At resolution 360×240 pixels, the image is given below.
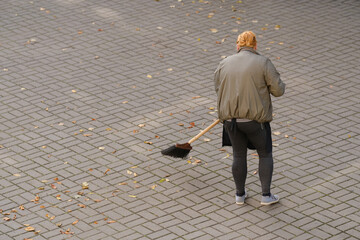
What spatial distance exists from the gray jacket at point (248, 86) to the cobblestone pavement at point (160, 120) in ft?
3.83

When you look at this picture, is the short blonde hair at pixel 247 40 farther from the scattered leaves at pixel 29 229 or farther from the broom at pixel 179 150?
the scattered leaves at pixel 29 229

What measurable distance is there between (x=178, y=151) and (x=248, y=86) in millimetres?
1570

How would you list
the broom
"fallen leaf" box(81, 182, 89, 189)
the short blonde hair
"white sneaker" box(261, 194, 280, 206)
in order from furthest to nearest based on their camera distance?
the broom, "fallen leaf" box(81, 182, 89, 189), "white sneaker" box(261, 194, 280, 206), the short blonde hair

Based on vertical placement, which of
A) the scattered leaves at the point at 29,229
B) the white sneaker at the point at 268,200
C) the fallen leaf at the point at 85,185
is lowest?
the scattered leaves at the point at 29,229

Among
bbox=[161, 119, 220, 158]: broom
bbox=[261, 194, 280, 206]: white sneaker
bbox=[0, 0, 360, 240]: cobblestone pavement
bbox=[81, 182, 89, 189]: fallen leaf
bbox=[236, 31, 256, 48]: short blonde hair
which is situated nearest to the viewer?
bbox=[236, 31, 256, 48]: short blonde hair

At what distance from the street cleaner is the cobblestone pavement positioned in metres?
0.67

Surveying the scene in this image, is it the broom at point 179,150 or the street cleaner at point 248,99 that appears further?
the broom at point 179,150

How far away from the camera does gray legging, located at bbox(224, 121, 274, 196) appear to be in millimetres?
8359

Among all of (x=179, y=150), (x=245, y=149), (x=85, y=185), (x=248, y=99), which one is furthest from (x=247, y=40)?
(x=85, y=185)

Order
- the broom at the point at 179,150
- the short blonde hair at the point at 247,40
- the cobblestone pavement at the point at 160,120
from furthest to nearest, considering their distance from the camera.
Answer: the broom at the point at 179,150, the cobblestone pavement at the point at 160,120, the short blonde hair at the point at 247,40

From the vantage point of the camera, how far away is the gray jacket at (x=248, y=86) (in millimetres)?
8164

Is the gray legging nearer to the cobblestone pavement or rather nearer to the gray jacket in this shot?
the gray jacket

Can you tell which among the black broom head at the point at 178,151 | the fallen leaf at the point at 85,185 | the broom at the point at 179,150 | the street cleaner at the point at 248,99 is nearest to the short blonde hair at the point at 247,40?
the street cleaner at the point at 248,99

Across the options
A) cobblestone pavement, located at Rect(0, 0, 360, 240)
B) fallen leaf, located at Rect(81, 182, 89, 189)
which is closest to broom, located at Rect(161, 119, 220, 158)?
cobblestone pavement, located at Rect(0, 0, 360, 240)
